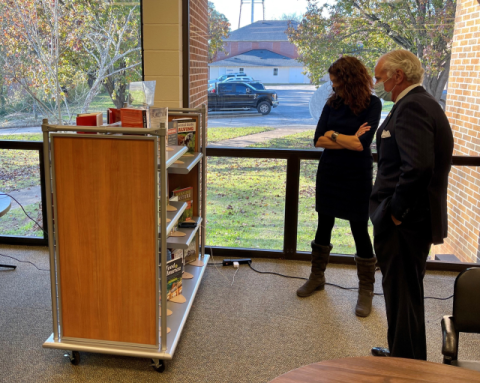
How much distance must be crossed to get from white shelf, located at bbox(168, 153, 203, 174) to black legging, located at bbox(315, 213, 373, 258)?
0.98m

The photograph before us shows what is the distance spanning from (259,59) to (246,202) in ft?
4.08

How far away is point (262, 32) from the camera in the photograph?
3.83 m

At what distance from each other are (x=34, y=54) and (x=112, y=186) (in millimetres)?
2313

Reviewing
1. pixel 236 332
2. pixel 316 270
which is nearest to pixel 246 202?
pixel 316 270

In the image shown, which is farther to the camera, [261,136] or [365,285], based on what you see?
[261,136]

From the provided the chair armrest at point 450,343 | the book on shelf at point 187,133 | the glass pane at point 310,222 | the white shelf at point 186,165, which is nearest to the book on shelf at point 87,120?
the white shelf at point 186,165

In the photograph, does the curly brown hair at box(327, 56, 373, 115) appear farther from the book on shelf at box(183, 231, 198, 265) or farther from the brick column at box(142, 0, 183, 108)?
the book on shelf at box(183, 231, 198, 265)

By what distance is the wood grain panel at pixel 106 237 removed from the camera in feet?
7.28

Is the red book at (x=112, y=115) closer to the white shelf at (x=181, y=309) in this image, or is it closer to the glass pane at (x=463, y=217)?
the white shelf at (x=181, y=309)

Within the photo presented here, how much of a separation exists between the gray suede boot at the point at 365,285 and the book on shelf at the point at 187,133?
1.44 metres

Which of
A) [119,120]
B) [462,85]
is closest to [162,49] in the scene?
[119,120]

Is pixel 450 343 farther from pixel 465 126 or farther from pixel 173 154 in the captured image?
pixel 465 126

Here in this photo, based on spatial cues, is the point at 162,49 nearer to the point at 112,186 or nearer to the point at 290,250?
the point at 112,186

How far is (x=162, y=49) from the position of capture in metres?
3.57
